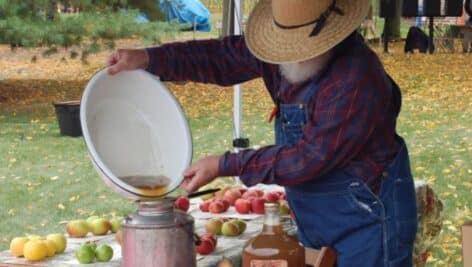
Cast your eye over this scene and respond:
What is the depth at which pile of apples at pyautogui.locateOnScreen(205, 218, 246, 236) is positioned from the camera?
2688 mm

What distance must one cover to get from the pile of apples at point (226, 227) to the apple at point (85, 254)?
49cm

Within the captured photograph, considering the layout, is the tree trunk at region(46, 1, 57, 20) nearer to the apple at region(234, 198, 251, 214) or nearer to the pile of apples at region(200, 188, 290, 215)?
the pile of apples at region(200, 188, 290, 215)

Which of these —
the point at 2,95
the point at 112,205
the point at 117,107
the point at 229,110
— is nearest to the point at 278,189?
the point at 117,107

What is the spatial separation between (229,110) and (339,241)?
769 cm

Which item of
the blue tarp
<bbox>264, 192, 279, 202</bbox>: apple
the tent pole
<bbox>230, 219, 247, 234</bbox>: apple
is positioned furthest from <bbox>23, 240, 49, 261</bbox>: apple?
the blue tarp

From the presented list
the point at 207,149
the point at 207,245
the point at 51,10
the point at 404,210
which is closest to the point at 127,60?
the point at 207,245

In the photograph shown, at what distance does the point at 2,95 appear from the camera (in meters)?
10.4

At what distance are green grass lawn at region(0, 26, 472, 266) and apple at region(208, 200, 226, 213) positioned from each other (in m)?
2.04

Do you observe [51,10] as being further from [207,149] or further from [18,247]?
[18,247]

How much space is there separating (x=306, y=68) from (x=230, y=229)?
777mm

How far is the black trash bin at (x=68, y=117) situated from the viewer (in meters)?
7.22

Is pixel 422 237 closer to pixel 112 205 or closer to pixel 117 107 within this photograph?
pixel 117 107

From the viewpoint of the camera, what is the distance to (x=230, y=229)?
269 centimetres

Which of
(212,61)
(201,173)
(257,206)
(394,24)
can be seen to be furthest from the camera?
(394,24)
